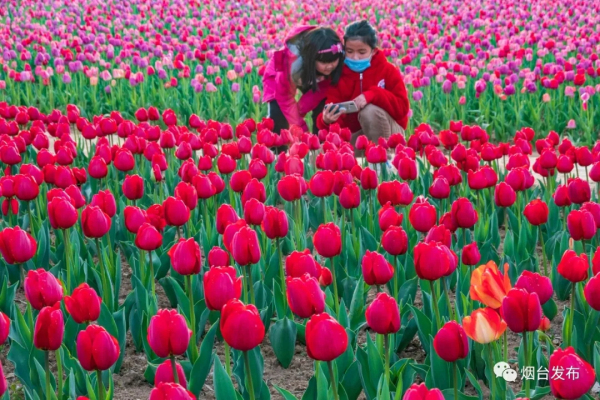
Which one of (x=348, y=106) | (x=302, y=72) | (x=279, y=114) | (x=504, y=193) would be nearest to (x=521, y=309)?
(x=504, y=193)

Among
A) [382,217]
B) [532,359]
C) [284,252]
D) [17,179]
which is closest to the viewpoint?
[532,359]

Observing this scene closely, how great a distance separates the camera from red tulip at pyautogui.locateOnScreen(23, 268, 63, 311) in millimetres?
2160

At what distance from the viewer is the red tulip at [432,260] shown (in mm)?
2250

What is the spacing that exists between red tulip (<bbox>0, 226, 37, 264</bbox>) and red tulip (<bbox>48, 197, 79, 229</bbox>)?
270 mm

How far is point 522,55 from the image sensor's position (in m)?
9.07

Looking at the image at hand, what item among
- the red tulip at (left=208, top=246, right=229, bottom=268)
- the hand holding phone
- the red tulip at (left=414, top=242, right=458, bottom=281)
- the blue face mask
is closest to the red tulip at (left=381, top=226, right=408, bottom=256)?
the red tulip at (left=414, top=242, right=458, bottom=281)

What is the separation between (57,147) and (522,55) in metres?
6.10

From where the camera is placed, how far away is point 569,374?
1617 mm

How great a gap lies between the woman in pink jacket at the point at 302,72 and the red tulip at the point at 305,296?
12.2 ft

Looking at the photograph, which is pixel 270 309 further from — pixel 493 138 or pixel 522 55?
pixel 522 55

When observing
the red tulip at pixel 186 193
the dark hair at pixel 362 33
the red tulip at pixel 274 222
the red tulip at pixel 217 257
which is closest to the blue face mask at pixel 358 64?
the dark hair at pixel 362 33

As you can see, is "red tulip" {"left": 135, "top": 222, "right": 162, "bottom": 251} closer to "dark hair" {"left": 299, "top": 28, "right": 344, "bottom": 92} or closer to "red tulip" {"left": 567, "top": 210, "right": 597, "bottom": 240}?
"red tulip" {"left": 567, "top": 210, "right": 597, "bottom": 240}

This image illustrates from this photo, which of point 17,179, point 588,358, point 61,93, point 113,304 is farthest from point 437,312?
point 61,93

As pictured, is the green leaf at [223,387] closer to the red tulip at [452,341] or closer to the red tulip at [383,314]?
the red tulip at [383,314]
